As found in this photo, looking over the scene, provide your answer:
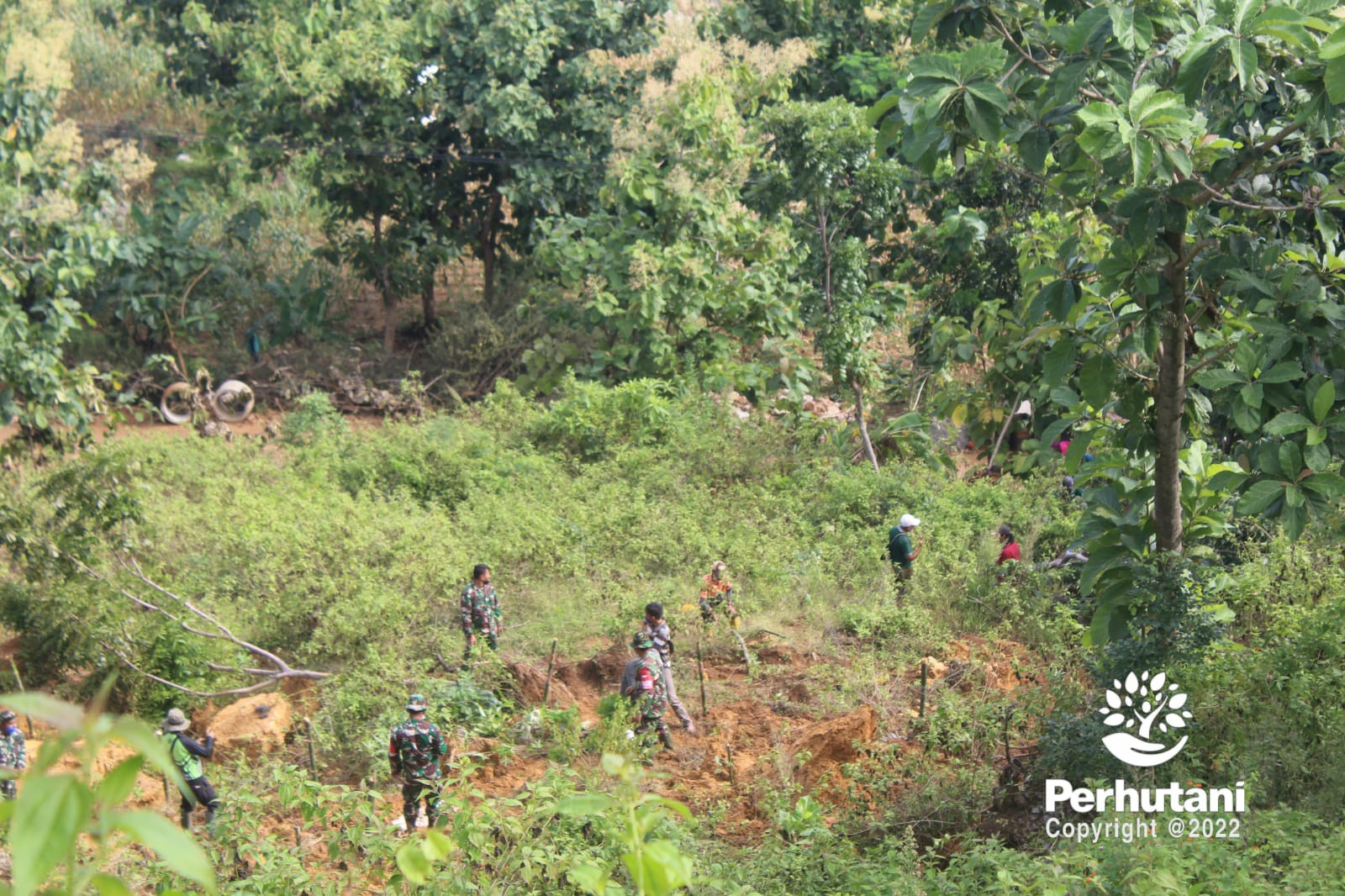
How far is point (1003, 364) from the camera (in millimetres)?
8461

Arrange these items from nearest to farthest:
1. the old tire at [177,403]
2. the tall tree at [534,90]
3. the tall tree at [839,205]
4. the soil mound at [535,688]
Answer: the soil mound at [535,688]
the tall tree at [839,205]
the old tire at [177,403]
the tall tree at [534,90]

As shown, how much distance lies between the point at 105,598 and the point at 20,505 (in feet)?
3.48

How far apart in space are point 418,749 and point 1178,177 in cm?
442

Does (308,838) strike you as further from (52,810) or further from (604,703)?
A: (52,810)

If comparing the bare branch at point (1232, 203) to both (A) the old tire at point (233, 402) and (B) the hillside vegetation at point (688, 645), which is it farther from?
(A) the old tire at point (233, 402)

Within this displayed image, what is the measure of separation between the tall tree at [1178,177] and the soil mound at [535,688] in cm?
395

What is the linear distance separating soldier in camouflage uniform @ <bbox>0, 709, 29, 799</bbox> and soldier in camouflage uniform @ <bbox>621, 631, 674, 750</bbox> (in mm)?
3519

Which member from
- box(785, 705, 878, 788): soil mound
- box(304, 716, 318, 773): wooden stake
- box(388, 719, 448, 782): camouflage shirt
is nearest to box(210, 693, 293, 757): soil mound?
box(304, 716, 318, 773): wooden stake

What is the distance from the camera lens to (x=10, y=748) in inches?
269

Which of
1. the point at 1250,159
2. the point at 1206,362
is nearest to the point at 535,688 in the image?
the point at 1206,362

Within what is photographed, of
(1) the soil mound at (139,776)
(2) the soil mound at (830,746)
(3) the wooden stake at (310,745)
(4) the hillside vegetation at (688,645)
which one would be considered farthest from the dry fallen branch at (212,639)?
(2) the soil mound at (830,746)

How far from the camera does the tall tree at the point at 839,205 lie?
1104cm

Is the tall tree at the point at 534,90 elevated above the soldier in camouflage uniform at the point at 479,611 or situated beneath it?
elevated above

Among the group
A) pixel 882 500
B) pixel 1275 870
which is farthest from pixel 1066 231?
pixel 1275 870
